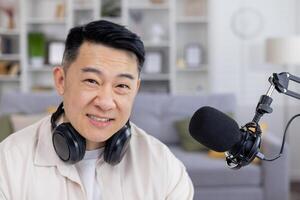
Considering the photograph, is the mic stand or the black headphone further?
the black headphone

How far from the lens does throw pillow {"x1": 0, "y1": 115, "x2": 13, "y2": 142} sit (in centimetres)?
308

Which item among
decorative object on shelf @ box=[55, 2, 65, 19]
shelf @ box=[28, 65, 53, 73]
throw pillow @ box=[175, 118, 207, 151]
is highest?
decorative object on shelf @ box=[55, 2, 65, 19]

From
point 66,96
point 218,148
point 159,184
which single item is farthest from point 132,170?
point 218,148

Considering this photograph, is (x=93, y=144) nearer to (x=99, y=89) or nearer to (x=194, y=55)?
(x=99, y=89)

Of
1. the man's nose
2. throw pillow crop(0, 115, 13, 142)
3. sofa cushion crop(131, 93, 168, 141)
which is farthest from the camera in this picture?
sofa cushion crop(131, 93, 168, 141)

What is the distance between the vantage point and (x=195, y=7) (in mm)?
4504

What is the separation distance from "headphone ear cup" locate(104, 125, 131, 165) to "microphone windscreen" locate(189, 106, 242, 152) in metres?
0.33

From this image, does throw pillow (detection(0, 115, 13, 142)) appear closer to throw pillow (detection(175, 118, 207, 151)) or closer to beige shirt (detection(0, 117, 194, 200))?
throw pillow (detection(175, 118, 207, 151))

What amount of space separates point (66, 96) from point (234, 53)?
3.58m

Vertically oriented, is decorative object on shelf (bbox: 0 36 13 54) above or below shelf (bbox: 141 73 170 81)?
above

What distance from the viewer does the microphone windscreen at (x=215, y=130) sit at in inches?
28.6

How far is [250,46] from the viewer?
14.5 ft

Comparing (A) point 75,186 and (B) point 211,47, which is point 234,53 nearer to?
(B) point 211,47

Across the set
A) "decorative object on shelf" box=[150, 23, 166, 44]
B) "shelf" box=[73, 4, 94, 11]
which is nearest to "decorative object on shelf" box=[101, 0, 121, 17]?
"shelf" box=[73, 4, 94, 11]
